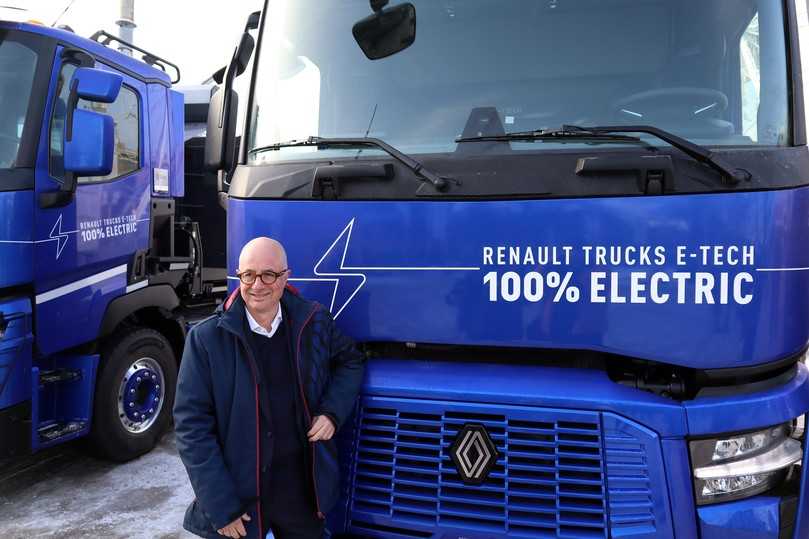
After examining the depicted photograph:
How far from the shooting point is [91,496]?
11.4 ft

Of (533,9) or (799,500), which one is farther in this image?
(533,9)

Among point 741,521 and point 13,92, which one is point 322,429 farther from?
point 13,92

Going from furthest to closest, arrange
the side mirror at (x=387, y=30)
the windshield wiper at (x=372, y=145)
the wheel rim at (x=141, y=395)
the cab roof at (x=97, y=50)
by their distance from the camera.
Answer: the wheel rim at (x=141, y=395) → the cab roof at (x=97, y=50) → the side mirror at (x=387, y=30) → the windshield wiper at (x=372, y=145)

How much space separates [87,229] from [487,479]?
286 centimetres

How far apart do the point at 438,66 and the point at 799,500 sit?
1814mm

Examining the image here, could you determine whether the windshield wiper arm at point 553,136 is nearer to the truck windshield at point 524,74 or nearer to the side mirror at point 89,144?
the truck windshield at point 524,74

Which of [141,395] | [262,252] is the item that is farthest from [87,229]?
[262,252]

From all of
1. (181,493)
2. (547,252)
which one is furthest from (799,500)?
(181,493)

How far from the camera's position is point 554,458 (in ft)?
5.77

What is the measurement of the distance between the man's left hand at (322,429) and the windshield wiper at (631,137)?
3.33 ft

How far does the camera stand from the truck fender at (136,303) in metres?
3.76

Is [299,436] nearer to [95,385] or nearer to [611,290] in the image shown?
[611,290]

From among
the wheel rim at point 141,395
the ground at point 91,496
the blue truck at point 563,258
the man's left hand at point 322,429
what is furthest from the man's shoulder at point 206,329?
the wheel rim at point 141,395

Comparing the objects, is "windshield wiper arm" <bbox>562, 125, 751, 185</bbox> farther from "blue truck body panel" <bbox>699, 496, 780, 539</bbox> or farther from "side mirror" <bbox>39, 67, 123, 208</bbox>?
"side mirror" <bbox>39, 67, 123, 208</bbox>
